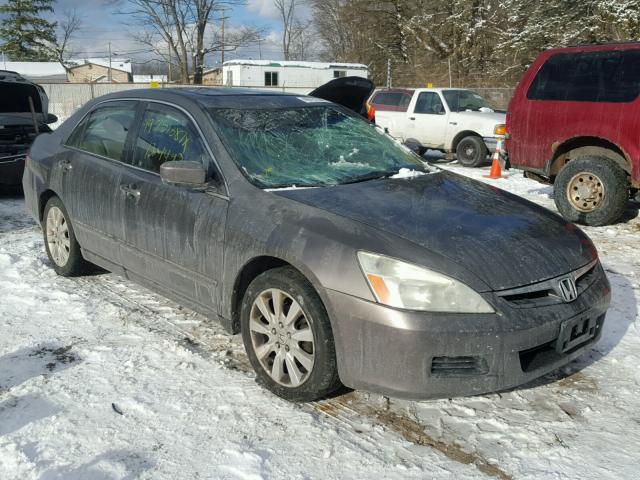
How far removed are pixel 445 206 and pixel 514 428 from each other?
3.97ft

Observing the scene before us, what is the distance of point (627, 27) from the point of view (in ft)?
78.8

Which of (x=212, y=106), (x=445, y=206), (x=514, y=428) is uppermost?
(x=212, y=106)

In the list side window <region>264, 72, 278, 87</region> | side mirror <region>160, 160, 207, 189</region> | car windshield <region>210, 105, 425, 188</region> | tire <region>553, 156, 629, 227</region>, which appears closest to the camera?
side mirror <region>160, 160, 207, 189</region>

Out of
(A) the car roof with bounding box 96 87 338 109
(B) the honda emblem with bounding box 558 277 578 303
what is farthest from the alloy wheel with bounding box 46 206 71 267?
(B) the honda emblem with bounding box 558 277 578 303

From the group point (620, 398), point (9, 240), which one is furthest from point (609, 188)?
point (9, 240)

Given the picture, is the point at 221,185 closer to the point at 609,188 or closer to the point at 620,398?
the point at 620,398

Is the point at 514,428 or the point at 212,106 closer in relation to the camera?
the point at 514,428

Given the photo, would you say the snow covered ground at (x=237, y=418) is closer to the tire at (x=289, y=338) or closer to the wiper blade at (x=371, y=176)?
the tire at (x=289, y=338)

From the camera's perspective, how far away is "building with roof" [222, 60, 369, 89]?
35.8 metres

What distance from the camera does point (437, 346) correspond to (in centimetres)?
266

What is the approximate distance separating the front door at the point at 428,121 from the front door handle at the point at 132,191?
34.4 ft

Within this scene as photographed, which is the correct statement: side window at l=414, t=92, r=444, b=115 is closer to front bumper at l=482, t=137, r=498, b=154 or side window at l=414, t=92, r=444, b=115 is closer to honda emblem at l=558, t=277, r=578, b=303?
front bumper at l=482, t=137, r=498, b=154

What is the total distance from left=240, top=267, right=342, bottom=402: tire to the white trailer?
111 feet

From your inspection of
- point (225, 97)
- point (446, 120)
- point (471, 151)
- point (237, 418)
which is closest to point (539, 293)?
point (237, 418)
